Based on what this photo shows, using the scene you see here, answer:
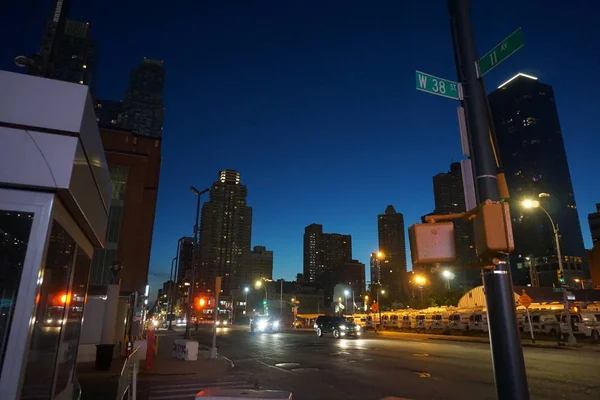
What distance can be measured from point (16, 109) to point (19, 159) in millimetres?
531

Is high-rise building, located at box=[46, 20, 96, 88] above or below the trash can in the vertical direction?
above

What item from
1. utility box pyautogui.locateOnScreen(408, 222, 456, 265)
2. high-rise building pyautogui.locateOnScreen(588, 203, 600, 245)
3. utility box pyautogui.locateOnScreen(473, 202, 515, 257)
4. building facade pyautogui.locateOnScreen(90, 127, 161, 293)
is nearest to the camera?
utility box pyautogui.locateOnScreen(473, 202, 515, 257)

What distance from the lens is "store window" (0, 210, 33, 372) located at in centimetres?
377

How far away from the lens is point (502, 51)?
16.6 feet

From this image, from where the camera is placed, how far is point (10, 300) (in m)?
3.77

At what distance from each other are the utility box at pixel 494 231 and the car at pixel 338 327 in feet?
116

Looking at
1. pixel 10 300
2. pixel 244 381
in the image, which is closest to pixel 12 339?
pixel 10 300

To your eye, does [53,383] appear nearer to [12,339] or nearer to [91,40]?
[12,339]

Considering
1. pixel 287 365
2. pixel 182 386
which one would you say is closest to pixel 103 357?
pixel 182 386

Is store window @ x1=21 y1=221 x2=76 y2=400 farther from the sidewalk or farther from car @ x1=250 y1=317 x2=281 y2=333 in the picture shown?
car @ x1=250 y1=317 x2=281 y2=333

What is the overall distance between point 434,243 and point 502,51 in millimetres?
2685

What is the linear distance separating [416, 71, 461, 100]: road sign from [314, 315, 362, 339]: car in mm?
34920

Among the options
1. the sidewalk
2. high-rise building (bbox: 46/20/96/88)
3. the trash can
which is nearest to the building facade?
the trash can

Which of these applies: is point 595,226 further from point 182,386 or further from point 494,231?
point 494,231
